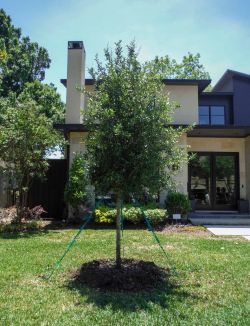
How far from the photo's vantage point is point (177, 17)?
31.3 feet

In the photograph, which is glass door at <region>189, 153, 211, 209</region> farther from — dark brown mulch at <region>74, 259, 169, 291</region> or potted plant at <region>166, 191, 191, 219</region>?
dark brown mulch at <region>74, 259, 169, 291</region>

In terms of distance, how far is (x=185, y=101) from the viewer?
1620 centimetres

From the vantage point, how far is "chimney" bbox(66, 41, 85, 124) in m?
14.4

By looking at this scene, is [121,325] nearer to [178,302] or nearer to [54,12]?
[178,302]

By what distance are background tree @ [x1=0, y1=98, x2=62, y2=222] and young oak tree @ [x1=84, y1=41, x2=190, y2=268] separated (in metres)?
Answer: 5.34

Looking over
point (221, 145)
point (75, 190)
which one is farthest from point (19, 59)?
point (75, 190)

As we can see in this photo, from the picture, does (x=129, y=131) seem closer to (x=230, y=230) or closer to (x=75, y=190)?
(x=75, y=190)

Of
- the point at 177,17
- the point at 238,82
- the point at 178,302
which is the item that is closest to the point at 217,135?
the point at 238,82

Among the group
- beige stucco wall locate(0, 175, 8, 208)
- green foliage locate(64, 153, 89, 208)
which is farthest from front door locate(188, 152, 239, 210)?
beige stucco wall locate(0, 175, 8, 208)

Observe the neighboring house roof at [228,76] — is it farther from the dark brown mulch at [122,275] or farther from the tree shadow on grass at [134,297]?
the tree shadow on grass at [134,297]

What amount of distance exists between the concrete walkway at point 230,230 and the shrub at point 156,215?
1571 millimetres

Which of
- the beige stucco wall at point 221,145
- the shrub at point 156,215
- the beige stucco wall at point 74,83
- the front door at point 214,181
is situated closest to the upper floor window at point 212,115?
the beige stucco wall at point 221,145

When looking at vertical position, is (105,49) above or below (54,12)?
below

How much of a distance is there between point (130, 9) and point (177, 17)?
4.86ft
